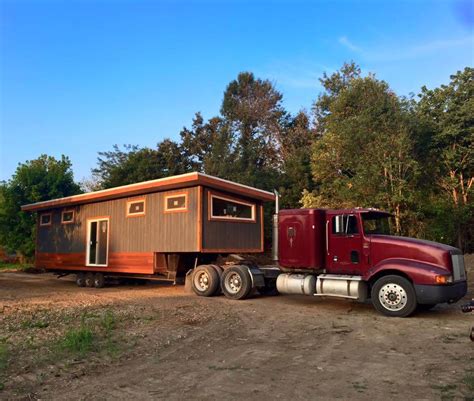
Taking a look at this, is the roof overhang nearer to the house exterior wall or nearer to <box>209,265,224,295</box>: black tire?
the house exterior wall

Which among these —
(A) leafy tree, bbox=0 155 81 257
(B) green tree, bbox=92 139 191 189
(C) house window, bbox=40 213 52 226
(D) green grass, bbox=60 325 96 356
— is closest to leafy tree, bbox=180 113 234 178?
(B) green tree, bbox=92 139 191 189

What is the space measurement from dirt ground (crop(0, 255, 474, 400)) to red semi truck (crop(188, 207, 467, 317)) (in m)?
0.53

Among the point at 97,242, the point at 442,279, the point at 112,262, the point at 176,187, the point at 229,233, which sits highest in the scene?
the point at 176,187

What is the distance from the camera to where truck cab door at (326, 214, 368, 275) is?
34.9 feet

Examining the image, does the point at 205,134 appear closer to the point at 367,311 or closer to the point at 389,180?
the point at 389,180

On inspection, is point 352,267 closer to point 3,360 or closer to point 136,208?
point 3,360

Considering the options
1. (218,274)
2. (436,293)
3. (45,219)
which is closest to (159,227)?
(218,274)

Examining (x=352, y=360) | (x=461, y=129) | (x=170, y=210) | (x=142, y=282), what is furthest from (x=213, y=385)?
(x=461, y=129)

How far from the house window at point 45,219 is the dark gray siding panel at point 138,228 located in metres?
0.46

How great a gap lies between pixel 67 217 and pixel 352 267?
13.2 meters

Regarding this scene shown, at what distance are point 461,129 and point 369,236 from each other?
51.4ft

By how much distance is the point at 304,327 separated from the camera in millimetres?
8719

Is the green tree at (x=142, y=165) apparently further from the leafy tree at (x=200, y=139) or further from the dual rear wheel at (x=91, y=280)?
the dual rear wheel at (x=91, y=280)

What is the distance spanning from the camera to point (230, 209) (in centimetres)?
1555
